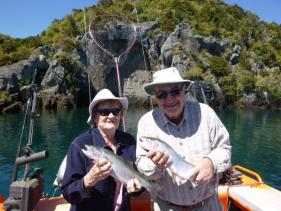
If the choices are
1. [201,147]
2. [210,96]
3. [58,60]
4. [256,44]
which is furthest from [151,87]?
[256,44]

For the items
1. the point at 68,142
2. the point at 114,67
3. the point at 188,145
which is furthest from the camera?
the point at 114,67

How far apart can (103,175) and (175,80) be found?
4.45ft

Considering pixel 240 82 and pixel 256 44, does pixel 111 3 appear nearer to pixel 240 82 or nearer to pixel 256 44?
pixel 240 82

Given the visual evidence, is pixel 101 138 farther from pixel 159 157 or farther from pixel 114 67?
pixel 114 67

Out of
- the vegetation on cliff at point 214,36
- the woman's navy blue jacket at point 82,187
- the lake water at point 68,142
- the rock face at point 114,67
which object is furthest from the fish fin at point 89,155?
the vegetation on cliff at point 214,36

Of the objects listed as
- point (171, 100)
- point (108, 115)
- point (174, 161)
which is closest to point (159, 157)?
point (174, 161)

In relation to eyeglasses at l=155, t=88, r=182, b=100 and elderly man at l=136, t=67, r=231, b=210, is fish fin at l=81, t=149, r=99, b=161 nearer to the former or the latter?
elderly man at l=136, t=67, r=231, b=210

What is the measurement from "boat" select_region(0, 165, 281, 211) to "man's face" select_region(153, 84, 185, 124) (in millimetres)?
2053

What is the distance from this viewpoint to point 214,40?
80.1 meters

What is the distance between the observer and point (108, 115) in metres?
4.57

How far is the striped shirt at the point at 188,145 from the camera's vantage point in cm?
407

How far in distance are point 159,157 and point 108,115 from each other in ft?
3.71

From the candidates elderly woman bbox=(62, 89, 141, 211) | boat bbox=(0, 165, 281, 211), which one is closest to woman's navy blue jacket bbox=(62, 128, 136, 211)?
elderly woman bbox=(62, 89, 141, 211)

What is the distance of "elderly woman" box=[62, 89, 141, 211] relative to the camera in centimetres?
402
